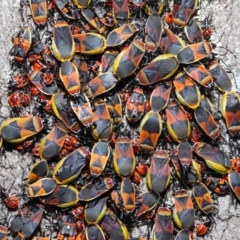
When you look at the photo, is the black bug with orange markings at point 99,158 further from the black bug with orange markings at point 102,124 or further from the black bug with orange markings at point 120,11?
the black bug with orange markings at point 120,11

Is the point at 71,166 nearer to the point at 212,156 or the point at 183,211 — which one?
the point at 183,211

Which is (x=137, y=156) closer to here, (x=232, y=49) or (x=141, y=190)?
(x=141, y=190)

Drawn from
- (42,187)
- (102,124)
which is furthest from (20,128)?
(102,124)

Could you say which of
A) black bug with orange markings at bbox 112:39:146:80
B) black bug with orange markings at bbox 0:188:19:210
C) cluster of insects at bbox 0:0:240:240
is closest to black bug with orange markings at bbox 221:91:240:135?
cluster of insects at bbox 0:0:240:240

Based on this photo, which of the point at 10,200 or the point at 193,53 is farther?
the point at 10,200

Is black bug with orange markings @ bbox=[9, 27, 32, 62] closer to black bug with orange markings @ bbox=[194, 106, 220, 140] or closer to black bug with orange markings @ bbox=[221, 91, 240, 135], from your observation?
black bug with orange markings @ bbox=[194, 106, 220, 140]

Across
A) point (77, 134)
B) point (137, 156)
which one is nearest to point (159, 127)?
point (137, 156)

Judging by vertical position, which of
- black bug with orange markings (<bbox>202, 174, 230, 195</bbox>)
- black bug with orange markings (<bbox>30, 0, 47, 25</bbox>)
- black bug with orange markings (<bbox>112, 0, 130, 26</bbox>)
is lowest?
black bug with orange markings (<bbox>202, 174, 230, 195</bbox>)

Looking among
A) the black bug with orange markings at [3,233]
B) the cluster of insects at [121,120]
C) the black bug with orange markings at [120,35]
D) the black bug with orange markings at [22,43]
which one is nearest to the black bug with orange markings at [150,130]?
the cluster of insects at [121,120]
